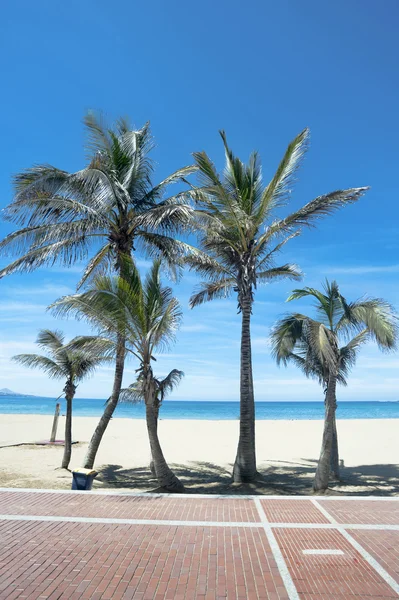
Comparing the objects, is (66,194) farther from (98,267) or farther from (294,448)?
(294,448)

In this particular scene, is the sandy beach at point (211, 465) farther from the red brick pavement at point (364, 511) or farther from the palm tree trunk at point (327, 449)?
the red brick pavement at point (364, 511)

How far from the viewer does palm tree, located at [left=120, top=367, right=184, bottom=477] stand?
1116 centimetres

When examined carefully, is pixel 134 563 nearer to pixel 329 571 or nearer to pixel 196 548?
pixel 196 548

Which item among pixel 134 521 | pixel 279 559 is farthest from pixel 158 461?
pixel 279 559

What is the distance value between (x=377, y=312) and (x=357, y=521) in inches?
220

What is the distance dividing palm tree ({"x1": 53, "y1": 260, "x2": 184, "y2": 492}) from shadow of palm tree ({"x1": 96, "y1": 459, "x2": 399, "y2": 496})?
4.32 feet

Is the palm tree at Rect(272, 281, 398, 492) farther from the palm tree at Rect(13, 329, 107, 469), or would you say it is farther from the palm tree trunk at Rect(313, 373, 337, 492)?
the palm tree at Rect(13, 329, 107, 469)

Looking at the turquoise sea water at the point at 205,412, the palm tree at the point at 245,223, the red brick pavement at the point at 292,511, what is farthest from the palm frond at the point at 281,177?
the turquoise sea water at the point at 205,412

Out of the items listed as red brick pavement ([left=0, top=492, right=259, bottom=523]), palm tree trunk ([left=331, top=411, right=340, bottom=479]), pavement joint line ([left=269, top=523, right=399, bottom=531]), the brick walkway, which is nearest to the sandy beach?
palm tree trunk ([left=331, top=411, right=340, bottom=479])

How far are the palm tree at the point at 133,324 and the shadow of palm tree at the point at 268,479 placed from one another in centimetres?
132

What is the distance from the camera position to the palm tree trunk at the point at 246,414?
484 inches

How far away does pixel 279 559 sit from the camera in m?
5.85

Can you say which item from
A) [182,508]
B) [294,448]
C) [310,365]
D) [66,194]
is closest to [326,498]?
[182,508]

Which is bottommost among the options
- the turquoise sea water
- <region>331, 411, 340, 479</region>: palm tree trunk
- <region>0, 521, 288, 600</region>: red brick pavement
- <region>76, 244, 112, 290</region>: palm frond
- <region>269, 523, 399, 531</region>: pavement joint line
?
<region>0, 521, 288, 600</region>: red brick pavement
